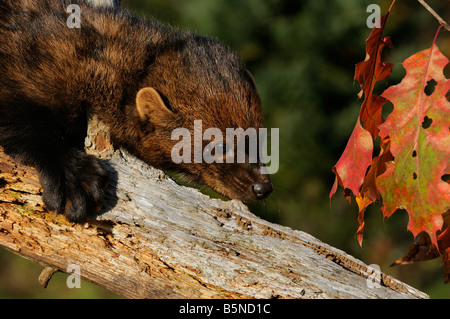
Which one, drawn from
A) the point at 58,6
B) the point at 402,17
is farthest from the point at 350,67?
the point at 58,6

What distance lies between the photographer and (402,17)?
5566 mm

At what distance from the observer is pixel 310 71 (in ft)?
17.6

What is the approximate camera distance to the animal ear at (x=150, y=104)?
10.1ft

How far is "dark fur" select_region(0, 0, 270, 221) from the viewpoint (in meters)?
2.85

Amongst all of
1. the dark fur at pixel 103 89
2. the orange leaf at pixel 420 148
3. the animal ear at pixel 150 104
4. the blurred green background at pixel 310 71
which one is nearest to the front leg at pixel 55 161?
the dark fur at pixel 103 89

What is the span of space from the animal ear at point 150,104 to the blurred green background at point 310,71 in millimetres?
2230

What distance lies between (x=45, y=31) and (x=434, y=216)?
2288 mm

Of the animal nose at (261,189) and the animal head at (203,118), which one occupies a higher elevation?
the animal head at (203,118)

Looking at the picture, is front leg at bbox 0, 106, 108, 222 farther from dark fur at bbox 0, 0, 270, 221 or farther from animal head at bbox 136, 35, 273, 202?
animal head at bbox 136, 35, 273, 202

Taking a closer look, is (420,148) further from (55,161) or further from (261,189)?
(55,161)

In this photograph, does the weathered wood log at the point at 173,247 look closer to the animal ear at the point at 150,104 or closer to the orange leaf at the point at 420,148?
the animal ear at the point at 150,104

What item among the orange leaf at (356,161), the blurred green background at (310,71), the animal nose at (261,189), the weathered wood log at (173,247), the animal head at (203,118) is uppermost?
the blurred green background at (310,71)

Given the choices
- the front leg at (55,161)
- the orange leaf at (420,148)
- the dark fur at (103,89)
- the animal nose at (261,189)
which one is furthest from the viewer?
the animal nose at (261,189)

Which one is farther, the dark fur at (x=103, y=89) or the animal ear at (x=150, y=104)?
the animal ear at (x=150, y=104)
